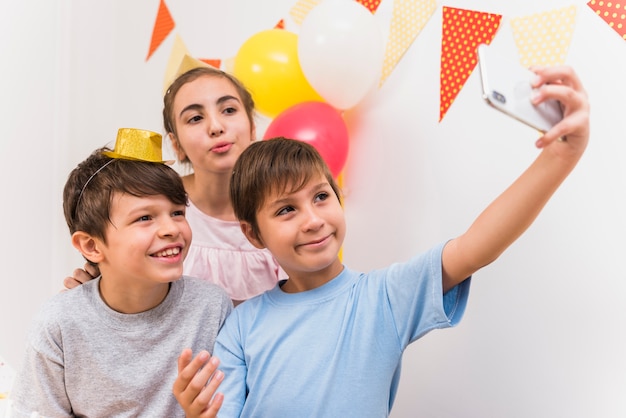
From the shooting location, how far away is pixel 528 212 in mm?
996

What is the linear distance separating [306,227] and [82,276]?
2.11ft

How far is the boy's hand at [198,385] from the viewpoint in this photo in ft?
3.71

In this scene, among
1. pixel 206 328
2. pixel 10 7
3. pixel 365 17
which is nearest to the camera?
pixel 206 328

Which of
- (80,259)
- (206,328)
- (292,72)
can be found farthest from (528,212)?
(80,259)

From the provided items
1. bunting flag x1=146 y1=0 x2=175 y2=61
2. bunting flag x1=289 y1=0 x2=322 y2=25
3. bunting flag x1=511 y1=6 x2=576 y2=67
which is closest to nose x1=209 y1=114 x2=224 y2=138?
bunting flag x1=289 y1=0 x2=322 y2=25

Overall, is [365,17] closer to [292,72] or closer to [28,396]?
[292,72]

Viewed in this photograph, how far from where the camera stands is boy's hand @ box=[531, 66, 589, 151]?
2.96 ft

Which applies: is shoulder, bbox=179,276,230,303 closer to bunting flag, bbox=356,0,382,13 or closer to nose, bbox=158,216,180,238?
nose, bbox=158,216,180,238

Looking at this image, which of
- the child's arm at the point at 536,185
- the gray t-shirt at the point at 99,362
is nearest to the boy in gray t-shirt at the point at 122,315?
the gray t-shirt at the point at 99,362

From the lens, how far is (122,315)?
140cm

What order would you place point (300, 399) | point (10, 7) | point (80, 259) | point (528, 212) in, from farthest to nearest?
point (80, 259) → point (10, 7) → point (300, 399) → point (528, 212)

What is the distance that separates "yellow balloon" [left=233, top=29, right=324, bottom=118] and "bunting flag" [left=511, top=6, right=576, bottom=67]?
1.94ft

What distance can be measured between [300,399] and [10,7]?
220cm

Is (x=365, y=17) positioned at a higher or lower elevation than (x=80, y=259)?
higher
